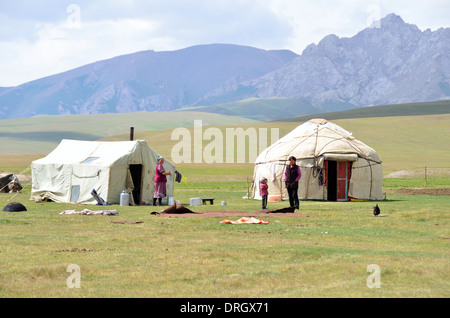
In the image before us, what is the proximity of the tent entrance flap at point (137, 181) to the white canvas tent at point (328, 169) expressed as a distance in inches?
235

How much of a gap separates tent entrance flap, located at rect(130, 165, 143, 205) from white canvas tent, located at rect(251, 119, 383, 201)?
19.6 feet

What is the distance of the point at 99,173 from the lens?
1081 inches

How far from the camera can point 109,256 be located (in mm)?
11344

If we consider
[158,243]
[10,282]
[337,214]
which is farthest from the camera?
[337,214]

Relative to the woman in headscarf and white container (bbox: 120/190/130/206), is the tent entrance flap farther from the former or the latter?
the woman in headscarf

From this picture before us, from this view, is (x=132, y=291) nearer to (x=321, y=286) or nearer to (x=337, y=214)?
(x=321, y=286)

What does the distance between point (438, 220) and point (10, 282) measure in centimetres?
1214

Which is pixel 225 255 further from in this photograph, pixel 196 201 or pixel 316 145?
pixel 316 145

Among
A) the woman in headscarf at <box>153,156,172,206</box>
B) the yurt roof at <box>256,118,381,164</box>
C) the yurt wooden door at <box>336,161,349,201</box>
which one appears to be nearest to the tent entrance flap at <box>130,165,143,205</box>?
the woman in headscarf at <box>153,156,172,206</box>

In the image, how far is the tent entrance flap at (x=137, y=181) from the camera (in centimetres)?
2838

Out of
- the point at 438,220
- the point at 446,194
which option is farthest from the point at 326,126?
the point at 438,220

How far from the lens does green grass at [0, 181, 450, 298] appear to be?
8.56m

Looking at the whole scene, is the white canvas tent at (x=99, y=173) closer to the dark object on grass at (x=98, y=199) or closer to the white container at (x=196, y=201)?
the dark object on grass at (x=98, y=199)

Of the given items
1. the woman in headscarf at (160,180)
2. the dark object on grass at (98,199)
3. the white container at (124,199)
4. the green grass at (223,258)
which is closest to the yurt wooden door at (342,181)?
the woman in headscarf at (160,180)
